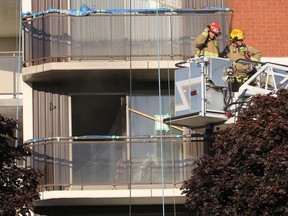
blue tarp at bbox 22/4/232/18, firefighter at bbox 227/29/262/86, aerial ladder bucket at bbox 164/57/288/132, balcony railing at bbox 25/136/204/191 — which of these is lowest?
balcony railing at bbox 25/136/204/191

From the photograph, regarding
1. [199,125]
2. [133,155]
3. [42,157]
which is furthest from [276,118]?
[42,157]

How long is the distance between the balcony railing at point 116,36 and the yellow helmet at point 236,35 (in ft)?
2.62

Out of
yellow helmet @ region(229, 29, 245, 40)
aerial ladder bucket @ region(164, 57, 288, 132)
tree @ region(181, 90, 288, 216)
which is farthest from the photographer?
yellow helmet @ region(229, 29, 245, 40)

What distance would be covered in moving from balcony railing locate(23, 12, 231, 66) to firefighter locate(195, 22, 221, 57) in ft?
3.02

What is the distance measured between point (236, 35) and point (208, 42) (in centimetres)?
56

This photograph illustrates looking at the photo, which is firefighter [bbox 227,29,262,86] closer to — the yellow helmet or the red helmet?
the yellow helmet

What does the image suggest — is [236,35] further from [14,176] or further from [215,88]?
[14,176]

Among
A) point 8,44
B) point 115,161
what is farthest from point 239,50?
point 8,44

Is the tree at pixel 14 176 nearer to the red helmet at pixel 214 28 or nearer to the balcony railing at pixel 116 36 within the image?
the balcony railing at pixel 116 36

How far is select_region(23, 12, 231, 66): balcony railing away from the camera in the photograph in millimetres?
20266

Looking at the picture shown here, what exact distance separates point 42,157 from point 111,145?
1.43m

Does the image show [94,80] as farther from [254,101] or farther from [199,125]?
[254,101]

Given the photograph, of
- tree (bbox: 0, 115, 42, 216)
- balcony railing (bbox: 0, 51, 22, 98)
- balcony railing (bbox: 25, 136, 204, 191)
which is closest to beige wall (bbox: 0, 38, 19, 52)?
balcony railing (bbox: 0, 51, 22, 98)

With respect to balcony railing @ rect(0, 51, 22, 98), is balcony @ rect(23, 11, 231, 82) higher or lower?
higher
